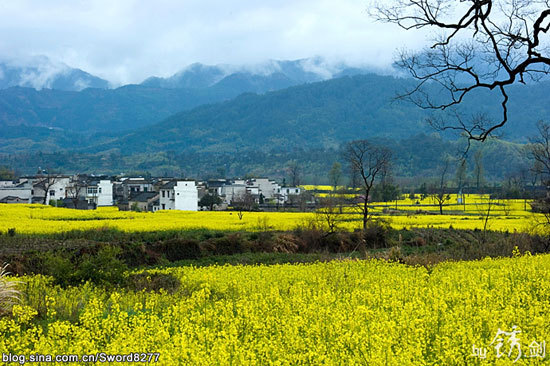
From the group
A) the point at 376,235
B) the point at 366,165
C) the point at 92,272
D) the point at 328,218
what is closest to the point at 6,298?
the point at 92,272

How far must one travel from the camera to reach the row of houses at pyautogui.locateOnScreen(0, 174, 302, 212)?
71312 millimetres

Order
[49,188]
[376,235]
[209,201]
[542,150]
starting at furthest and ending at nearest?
[49,188]
[209,201]
[376,235]
[542,150]

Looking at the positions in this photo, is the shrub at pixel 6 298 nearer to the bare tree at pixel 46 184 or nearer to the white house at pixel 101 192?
the bare tree at pixel 46 184

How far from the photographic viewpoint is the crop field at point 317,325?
613 cm

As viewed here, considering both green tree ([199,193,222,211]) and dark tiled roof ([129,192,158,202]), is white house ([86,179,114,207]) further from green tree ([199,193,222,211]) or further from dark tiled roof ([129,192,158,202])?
green tree ([199,193,222,211])

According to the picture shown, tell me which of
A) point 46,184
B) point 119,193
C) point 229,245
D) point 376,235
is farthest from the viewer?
point 119,193

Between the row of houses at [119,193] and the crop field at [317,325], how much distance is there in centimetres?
5990

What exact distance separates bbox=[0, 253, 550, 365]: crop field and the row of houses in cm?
5990

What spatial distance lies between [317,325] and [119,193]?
89.4 metres

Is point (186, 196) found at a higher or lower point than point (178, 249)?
higher

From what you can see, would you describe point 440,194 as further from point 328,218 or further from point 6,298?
point 6,298

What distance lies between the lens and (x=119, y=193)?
303 ft

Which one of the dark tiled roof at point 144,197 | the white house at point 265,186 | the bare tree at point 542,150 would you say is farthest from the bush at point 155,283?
the white house at point 265,186

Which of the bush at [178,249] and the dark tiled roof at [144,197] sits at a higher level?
the dark tiled roof at [144,197]
